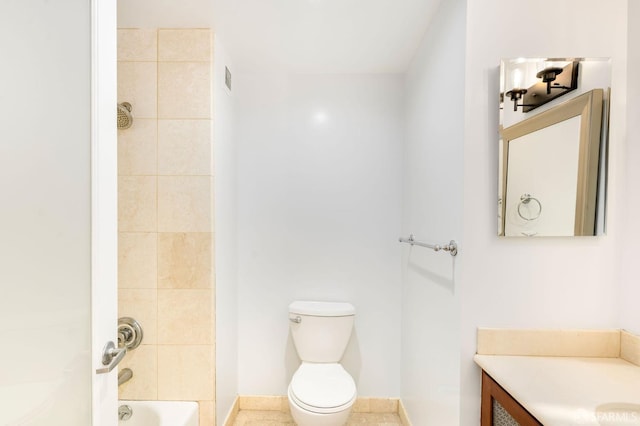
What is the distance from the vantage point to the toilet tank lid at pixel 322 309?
2098 millimetres

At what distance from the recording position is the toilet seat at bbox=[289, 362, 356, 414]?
1.66 metres

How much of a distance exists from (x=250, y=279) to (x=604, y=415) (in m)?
1.89

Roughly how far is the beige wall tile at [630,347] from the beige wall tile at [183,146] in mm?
1994

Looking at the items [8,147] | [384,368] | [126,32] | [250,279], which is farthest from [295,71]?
[384,368]

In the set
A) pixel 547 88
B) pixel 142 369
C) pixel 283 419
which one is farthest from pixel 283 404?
pixel 547 88

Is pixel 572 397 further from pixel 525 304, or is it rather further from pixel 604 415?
pixel 525 304

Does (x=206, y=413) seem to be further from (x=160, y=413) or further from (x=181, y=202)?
(x=181, y=202)

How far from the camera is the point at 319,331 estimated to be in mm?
2102

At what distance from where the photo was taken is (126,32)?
1.71 metres

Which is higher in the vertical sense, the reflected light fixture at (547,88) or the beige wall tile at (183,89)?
the beige wall tile at (183,89)

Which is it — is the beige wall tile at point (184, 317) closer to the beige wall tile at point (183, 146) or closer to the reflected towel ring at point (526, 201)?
the beige wall tile at point (183, 146)

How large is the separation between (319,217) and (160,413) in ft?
4.74

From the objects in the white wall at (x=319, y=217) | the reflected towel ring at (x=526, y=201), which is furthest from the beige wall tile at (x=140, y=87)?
the reflected towel ring at (x=526, y=201)

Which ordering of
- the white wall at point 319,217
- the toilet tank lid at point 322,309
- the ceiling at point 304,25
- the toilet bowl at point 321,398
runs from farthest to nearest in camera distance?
the white wall at point 319,217 < the toilet tank lid at point 322,309 < the toilet bowl at point 321,398 < the ceiling at point 304,25
